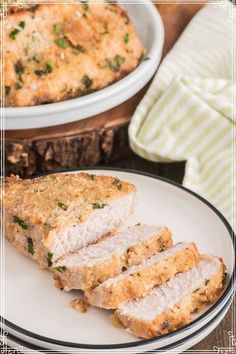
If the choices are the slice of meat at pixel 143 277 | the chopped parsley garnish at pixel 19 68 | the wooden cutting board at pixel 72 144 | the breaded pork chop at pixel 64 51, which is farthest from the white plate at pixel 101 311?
the chopped parsley garnish at pixel 19 68

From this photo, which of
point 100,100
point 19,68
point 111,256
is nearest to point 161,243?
point 111,256

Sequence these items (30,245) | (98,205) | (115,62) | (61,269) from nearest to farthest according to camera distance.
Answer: (61,269) < (30,245) < (98,205) < (115,62)

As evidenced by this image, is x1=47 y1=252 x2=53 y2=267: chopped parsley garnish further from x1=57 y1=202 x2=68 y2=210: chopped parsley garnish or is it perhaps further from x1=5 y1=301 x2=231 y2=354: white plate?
x1=5 y1=301 x2=231 y2=354: white plate

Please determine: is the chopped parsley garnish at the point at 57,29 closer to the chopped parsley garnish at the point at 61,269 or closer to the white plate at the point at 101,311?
the white plate at the point at 101,311

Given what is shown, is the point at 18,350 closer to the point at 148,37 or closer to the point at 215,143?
the point at 215,143

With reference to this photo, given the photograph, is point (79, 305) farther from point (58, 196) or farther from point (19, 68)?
point (19, 68)

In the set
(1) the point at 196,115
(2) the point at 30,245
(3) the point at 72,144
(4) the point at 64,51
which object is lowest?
(3) the point at 72,144

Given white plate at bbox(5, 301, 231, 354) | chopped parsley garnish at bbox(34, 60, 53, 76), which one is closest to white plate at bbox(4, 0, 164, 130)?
chopped parsley garnish at bbox(34, 60, 53, 76)
